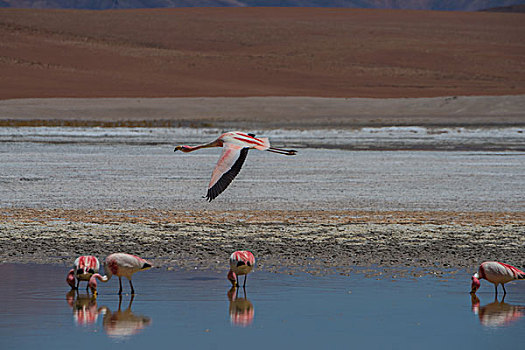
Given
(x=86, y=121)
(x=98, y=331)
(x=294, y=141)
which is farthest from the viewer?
(x=86, y=121)

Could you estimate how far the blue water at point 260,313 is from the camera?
605 cm

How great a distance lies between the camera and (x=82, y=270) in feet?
24.5

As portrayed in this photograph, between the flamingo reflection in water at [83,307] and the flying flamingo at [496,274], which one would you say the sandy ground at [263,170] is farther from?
the flamingo reflection in water at [83,307]

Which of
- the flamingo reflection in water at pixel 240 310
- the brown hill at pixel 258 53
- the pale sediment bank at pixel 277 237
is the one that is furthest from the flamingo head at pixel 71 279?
the brown hill at pixel 258 53

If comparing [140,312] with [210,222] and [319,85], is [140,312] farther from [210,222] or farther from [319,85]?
[319,85]

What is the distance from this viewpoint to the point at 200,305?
7102mm

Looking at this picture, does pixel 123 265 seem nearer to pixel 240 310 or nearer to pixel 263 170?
pixel 240 310

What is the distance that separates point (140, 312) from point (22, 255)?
2.67 m

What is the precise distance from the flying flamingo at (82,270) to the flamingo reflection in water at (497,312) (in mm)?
2839

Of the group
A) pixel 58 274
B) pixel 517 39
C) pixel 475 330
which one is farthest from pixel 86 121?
pixel 517 39

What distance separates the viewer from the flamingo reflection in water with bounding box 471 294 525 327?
6637 mm

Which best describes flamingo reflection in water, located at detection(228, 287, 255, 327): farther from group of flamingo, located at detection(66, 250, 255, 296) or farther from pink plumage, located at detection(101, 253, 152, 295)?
pink plumage, located at detection(101, 253, 152, 295)

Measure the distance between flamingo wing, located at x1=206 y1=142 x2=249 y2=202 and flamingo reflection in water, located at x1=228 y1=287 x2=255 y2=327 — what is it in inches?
31.9

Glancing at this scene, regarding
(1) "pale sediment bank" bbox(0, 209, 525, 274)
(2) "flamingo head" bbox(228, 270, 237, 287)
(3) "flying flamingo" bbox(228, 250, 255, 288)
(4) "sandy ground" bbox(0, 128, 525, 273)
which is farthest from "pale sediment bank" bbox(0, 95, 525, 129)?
(3) "flying flamingo" bbox(228, 250, 255, 288)
